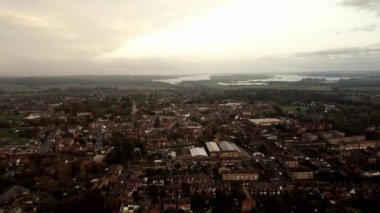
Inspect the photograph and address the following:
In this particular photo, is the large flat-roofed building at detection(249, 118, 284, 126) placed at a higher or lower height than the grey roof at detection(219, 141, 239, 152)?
lower

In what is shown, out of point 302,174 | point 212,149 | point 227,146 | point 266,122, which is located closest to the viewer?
point 302,174

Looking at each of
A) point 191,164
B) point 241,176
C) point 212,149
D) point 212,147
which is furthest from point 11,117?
point 241,176

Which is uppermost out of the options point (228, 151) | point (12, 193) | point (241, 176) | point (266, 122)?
point (12, 193)

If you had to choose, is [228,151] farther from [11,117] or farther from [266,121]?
[11,117]

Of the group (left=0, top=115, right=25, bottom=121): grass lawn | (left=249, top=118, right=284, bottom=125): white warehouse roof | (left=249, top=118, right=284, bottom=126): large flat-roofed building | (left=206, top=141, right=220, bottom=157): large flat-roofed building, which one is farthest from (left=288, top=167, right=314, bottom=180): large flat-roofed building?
(left=0, top=115, right=25, bottom=121): grass lawn

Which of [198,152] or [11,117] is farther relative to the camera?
[11,117]

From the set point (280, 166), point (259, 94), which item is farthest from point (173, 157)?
point (259, 94)

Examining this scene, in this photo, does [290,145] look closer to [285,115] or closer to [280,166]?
[280,166]

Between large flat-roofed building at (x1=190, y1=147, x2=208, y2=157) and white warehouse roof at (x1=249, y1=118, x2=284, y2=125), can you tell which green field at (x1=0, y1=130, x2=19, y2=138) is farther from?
white warehouse roof at (x1=249, y1=118, x2=284, y2=125)
